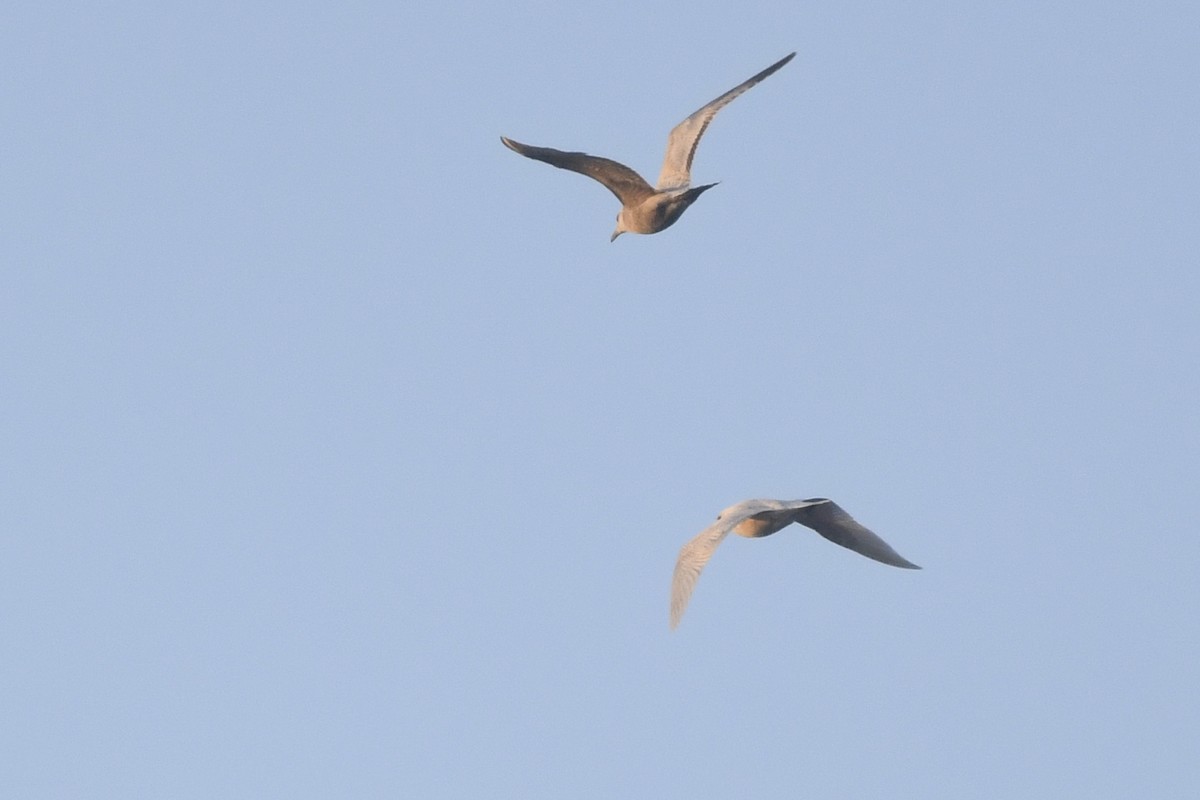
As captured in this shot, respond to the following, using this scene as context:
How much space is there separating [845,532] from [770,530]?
103 centimetres

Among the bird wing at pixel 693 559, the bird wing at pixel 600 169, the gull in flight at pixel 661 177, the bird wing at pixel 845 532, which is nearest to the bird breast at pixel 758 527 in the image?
the bird wing at pixel 845 532

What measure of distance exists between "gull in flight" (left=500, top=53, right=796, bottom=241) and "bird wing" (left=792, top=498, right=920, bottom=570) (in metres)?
4.38

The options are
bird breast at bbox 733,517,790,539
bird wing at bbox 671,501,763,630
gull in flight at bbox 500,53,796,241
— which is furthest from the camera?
gull in flight at bbox 500,53,796,241

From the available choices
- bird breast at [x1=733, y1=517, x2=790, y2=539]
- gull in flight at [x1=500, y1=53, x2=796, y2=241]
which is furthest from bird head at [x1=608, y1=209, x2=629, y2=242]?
bird breast at [x1=733, y1=517, x2=790, y2=539]

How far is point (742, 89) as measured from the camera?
92.9 feet

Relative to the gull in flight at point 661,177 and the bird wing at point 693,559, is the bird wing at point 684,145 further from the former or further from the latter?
the bird wing at point 693,559

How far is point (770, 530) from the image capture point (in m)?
25.2

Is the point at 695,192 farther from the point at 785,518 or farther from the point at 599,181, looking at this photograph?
the point at 785,518

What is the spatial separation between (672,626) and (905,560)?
457 centimetres

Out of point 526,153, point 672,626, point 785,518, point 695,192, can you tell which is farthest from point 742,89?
point 672,626

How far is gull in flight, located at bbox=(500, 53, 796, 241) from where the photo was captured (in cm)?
2631

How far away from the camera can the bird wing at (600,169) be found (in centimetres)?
2523

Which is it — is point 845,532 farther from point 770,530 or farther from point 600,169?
point 600,169

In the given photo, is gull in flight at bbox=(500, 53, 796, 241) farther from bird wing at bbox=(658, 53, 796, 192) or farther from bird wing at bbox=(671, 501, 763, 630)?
bird wing at bbox=(671, 501, 763, 630)
